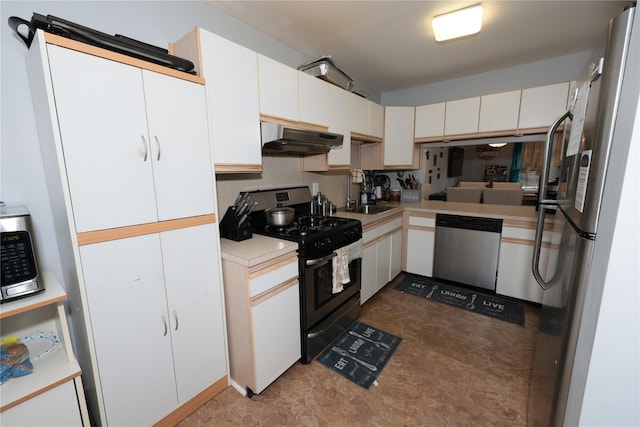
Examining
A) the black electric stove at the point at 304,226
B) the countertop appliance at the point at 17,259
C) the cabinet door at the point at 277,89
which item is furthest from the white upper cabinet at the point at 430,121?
the countertop appliance at the point at 17,259

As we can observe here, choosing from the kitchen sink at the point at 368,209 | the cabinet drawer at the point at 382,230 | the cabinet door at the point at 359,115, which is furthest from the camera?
the kitchen sink at the point at 368,209

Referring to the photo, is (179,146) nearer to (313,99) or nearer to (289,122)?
(289,122)

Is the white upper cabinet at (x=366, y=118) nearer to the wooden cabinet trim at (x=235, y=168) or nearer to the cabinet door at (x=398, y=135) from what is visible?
the cabinet door at (x=398, y=135)

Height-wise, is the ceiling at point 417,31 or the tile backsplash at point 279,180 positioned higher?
the ceiling at point 417,31

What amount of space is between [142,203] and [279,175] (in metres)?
1.35

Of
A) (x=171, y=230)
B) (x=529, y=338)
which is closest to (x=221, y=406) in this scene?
(x=171, y=230)

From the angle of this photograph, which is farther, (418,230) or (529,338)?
(418,230)

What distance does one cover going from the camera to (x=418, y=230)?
3252mm

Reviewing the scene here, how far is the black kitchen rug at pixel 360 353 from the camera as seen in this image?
6.07 feet

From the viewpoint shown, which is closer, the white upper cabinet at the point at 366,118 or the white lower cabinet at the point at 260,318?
the white lower cabinet at the point at 260,318

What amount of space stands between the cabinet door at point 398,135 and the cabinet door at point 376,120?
92 millimetres

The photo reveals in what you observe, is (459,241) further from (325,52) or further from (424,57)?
(325,52)

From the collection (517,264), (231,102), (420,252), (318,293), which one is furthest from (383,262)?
(231,102)

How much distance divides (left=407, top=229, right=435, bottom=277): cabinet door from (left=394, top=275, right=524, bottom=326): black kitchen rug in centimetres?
14
